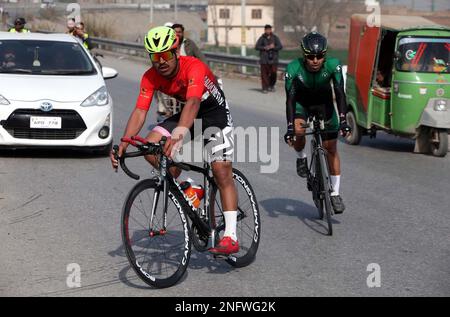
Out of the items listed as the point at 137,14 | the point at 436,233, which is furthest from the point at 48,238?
the point at 137,14

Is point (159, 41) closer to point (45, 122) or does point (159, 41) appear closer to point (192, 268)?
point (192, 268)

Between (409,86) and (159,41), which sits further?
(409,86)

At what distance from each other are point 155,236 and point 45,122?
6245 mm

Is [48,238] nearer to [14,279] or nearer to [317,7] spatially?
[14,279]

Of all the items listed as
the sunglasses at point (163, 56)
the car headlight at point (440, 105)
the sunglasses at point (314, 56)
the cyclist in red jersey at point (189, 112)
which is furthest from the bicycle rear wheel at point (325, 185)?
the car headlight at point (440, 105)

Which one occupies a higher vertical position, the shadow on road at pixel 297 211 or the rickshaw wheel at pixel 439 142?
the shadow on road at pixel 297 211

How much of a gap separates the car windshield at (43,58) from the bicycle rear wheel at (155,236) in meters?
7.41

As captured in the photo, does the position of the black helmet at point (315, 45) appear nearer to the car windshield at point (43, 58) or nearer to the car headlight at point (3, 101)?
the car headlight at point (3, 101)

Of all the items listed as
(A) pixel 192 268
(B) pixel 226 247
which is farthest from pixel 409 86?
(B) pixel 226 247

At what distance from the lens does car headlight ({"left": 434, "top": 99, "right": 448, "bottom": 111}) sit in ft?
48.6

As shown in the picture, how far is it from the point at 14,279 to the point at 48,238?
58.7 inches

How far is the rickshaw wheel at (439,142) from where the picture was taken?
48.5 feet

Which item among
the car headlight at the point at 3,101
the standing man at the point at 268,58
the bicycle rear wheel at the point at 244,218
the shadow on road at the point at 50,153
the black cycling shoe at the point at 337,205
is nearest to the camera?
the bicycle rear wheel at the point at 244,218

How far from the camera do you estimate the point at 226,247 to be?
23.2 feet
